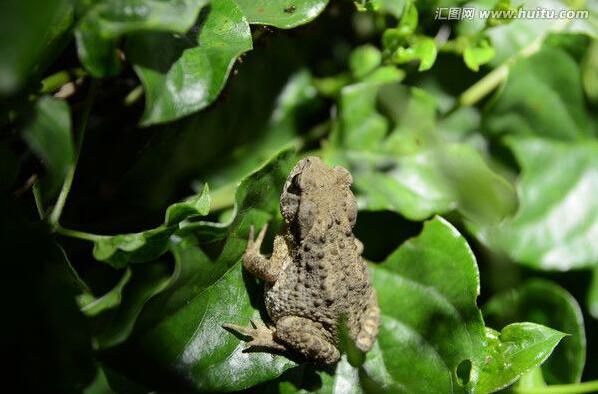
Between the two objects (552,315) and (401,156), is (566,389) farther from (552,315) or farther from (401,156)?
(401,156)

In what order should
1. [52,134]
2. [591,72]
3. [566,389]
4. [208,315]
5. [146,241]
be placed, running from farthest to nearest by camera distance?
[591,72] < [566,389] < [208,315] < [146,241] < [52,134]

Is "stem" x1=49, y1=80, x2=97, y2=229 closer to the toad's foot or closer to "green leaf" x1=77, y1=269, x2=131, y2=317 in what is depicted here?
"green leaf" x1=77, y1=269, x2=131, y2=317

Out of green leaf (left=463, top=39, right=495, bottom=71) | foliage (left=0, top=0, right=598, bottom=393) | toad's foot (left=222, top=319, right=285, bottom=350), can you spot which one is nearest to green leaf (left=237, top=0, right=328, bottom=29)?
foliage (left=0, top=0, right=598, bottom=393)

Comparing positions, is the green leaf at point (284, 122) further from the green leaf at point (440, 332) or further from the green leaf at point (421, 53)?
the green leaf at point (440, 332)

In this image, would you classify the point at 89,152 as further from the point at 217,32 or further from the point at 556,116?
→ the point at 556,116

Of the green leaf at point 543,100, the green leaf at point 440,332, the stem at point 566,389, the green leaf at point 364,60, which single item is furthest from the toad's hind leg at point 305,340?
the green leaf at point 543,100

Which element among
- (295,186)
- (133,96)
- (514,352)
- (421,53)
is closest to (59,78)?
(133,96)
